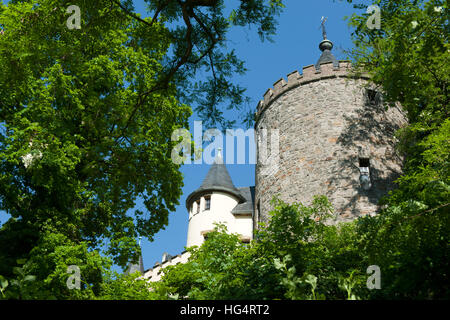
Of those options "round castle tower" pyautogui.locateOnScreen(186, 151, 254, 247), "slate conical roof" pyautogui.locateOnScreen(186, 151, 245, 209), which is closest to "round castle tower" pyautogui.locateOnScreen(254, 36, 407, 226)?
"round castle tower" pyautogui.locateOnScreen(186, 151, 254, 247)

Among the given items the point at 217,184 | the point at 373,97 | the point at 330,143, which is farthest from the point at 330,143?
the point at 217,184

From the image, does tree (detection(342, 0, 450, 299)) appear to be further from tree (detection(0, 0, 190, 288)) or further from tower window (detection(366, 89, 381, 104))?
tree (detection(0, 0, 190, 288))

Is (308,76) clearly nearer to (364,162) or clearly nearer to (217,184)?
(364,162)

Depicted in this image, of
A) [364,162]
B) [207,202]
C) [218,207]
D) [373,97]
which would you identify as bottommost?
[218,207]

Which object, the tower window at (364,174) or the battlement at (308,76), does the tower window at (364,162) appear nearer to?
the tower window at (364,174)

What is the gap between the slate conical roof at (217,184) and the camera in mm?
22219

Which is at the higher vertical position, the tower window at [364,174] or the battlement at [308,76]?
the battlement at [308,76]

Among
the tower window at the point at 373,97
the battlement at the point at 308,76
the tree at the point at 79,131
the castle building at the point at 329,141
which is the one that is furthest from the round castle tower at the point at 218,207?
the tree at the point at 79,131

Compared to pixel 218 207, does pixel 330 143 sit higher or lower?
higher

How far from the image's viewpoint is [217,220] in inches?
815

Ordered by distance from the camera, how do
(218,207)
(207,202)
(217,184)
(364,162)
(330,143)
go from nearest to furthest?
(364,162) < (330,143) < (218,207) < (207,202) < (217,184)

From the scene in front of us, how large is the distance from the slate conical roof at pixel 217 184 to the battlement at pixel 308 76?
19.4 feet

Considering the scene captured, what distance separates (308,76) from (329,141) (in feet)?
12.1

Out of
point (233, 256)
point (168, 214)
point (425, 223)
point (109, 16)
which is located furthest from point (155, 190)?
point (425, 223)
